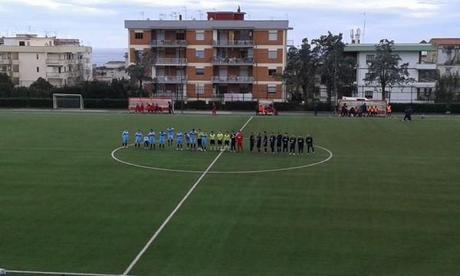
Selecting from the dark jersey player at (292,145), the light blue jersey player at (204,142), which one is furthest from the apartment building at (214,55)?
the dark jersey player at (292,145)

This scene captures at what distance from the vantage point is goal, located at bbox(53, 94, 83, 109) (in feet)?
243

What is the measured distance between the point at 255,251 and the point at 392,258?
3765mm

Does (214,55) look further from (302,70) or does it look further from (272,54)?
(302,70)

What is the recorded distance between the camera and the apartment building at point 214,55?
267 ft

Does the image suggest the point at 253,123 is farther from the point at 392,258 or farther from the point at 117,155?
the point at 392,258

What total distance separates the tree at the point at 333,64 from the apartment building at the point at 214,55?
5.55 m

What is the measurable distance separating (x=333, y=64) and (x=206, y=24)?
59.6ft

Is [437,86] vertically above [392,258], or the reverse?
[437,86]

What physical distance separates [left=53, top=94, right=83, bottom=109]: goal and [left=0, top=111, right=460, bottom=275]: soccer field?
35266mm

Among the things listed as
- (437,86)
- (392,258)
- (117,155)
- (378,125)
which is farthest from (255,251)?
(437,86)

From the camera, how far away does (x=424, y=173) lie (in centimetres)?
2939

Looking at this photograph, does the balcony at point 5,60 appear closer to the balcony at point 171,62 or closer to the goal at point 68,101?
the goal at point 68,101

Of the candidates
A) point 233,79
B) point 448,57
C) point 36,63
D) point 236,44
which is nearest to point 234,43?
point 236,44

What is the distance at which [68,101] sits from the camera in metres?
75.2
